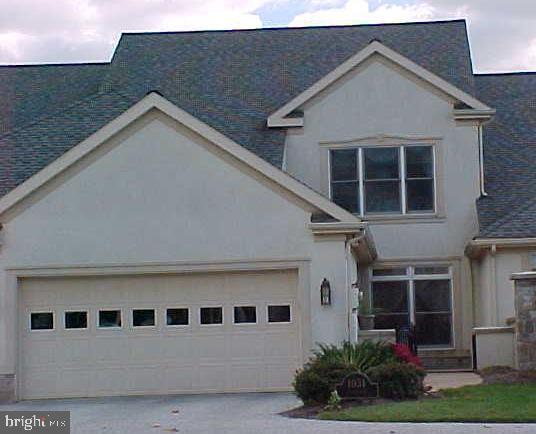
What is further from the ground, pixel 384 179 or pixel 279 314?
pixel 384 179

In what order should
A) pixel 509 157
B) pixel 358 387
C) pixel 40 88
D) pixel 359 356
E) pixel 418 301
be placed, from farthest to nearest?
pixel 40 88 → pixel 509 157 → pixel 418 301 → pixel 359 356 → pixel 358 387

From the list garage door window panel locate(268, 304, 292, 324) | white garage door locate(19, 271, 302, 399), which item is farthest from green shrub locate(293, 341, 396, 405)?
white garage door locate(19, 271, 302, 399)

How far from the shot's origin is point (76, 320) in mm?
19281

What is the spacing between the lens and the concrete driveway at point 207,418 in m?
13.2

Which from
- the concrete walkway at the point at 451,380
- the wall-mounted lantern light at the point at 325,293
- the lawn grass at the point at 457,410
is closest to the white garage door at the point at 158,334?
the wall-mounted lantern light at the point at 325,293

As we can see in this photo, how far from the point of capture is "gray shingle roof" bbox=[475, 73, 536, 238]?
79.2ft

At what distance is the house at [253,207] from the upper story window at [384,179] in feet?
0.16

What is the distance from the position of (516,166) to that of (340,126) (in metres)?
4.71

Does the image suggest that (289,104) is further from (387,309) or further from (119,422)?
(119,422)

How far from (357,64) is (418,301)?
19.7 feet

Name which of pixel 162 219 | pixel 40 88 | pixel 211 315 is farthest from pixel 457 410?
pixel 40 88

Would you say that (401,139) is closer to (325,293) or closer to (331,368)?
(325,293)

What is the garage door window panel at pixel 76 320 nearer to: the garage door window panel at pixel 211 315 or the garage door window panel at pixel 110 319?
the garage door window panel at pixel 110 319

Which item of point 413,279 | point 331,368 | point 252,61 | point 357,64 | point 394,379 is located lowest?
point 394,379
